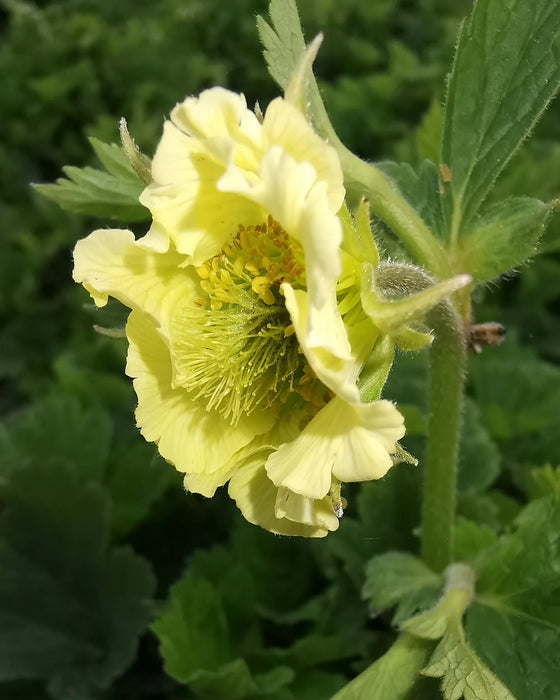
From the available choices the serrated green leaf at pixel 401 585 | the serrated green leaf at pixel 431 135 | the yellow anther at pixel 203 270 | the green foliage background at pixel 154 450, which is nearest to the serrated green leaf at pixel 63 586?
the green foliage background at pixel 154 450

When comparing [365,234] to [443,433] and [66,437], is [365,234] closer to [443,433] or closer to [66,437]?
[443,433]

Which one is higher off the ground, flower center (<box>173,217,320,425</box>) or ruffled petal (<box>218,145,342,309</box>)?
ruffled petal (<box>218,145,342,309</box>)

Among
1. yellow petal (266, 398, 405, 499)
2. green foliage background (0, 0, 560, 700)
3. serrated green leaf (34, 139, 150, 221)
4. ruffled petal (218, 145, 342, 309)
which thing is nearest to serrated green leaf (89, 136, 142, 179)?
serrated green leaf (34, 139, 150, 221)

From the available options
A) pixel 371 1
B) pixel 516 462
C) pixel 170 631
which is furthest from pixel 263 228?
pixel 371 1

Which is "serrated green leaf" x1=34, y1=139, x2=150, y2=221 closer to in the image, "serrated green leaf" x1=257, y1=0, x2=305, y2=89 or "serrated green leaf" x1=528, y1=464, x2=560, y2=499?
"serrated green leaf" x1=257, y1=0, x2=305, y2=89

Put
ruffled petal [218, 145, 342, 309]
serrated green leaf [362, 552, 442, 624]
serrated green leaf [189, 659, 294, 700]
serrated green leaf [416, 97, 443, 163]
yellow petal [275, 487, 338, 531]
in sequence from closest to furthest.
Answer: ruffled petal [218, 145, 342, 309] < yellow petal [275, 487, 338, 531] < serrated green leaf [362, 552, 442, 624] < serrated green leaf [189, 659, 294, 700] < serrated green leaf [416, 97, 443, 163]

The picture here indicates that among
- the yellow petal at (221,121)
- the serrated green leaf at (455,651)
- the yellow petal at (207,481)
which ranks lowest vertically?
the serrated green leaf at (455,651)

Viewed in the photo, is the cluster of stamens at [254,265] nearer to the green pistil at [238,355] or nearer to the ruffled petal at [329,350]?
the green pistil at [238,355]
